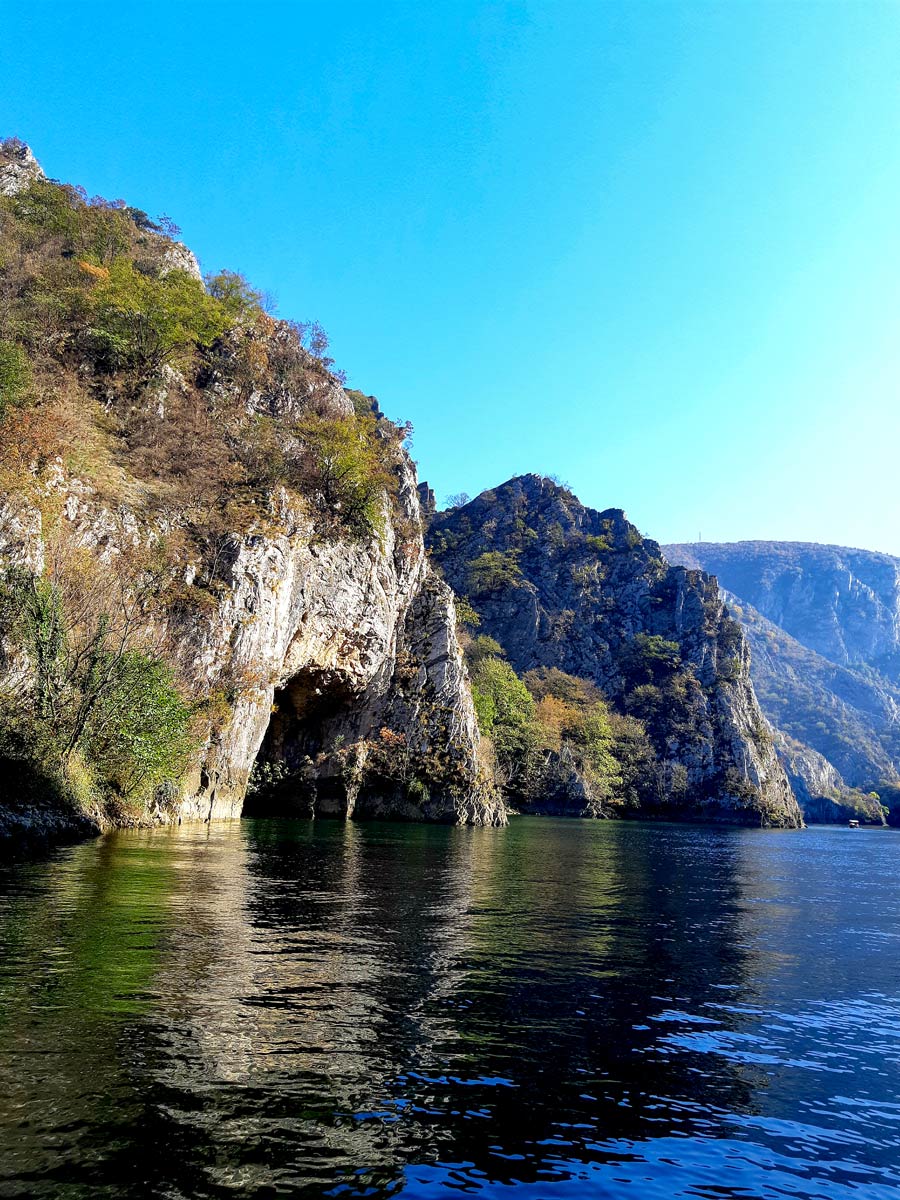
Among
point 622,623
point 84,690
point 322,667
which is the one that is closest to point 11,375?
point 84,690

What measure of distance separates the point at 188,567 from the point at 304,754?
18650 millimetres

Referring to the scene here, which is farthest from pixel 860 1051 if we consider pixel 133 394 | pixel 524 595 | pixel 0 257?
pixel 524 595

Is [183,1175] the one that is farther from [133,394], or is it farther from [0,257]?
[0,257]

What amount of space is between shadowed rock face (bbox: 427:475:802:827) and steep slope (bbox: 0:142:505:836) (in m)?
54.6

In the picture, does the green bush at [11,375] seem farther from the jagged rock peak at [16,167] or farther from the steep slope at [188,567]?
the jagged rock peak at [16,167]

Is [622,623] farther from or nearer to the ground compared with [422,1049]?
farther from the ground

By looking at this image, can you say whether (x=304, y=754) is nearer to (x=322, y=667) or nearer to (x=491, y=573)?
(x=322, y=667)

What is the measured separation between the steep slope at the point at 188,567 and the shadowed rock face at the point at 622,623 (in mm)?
54643

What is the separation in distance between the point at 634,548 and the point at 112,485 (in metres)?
109

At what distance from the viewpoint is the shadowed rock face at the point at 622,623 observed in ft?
321

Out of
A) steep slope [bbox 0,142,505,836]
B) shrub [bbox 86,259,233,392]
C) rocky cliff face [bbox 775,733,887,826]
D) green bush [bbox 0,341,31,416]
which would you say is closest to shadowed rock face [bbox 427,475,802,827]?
rocky cliff face [bbox 775,733,887,826]

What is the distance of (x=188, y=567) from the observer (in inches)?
1270

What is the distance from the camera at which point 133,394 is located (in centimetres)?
3838

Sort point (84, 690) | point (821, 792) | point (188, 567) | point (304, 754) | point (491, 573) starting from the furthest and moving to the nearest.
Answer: point (821, 792), point (491, 573), point (304, 754), point (188, 567), point (84, 690)
